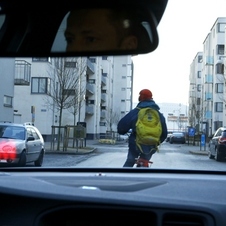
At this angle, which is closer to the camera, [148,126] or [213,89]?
[148,126]

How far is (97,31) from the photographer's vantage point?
333 centimetres

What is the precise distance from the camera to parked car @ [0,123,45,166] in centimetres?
1459

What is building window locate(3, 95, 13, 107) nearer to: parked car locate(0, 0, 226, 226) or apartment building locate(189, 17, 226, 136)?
parked car locate(0, 0, 226, 226)

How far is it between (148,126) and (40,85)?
3671 centimetres

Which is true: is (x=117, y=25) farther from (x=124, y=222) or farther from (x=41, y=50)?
(x=124, y=222)

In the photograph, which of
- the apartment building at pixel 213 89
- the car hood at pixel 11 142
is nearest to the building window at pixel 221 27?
the apartment building at pixel 213 89

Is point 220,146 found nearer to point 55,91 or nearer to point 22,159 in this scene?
point 22,159

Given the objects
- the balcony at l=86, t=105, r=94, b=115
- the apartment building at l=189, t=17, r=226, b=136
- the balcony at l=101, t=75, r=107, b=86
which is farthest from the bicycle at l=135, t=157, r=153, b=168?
the apartment building at l=189, t=17, r=226, b=136

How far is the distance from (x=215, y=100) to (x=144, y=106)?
228 feet

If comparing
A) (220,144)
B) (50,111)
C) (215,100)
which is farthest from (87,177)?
(215,100)

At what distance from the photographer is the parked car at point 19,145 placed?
14.6 metres

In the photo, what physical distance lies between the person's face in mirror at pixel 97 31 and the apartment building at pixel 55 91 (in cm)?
2029

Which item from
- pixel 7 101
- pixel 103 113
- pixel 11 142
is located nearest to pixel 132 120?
pixel 11 142

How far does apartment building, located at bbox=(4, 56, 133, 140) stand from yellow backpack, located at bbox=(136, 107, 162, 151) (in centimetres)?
1651
